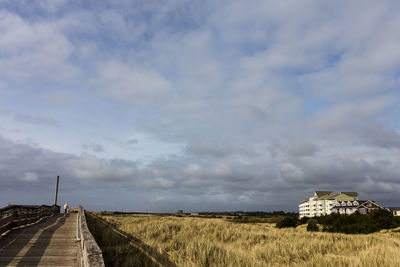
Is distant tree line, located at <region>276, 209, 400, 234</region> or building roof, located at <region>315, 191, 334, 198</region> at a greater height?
building roof, located at <region>315, 191, 334, 198</region>

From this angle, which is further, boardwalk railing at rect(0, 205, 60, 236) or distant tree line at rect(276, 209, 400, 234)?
distant tree line at rect(276, 209, 400, 234)

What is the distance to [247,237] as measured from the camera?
57.2ft

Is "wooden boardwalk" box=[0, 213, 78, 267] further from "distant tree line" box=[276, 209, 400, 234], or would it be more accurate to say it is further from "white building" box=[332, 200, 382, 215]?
"white building" box=[332, 200, 382, 215]

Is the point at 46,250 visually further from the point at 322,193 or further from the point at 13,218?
the point at 322,193

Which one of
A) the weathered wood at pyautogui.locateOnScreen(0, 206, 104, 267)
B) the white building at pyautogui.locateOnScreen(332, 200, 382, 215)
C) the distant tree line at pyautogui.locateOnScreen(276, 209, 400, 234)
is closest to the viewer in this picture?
the weathered wood at pyautogui.locateOnScreen(0, 206, 104, 267)

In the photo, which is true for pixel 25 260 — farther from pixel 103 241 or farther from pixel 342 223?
pixel 342 223

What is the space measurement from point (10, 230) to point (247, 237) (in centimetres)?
1316

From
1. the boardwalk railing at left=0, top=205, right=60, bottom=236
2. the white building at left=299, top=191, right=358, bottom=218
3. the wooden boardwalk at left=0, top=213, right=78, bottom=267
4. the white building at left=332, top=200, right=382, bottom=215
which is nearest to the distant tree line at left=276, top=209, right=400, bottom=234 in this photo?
the wooden boardwalk at left=0, top=213, right=78, bottom=267

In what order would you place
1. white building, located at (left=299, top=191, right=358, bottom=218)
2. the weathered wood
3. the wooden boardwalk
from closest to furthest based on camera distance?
the weathered wood < the wooden boardwalk < white building, located at (left=299, top=191, right=358, bottom=218)

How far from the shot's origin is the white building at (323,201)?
101938 mm

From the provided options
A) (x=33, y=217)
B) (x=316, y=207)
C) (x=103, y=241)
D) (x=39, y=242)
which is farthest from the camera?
(x=316, y=207)

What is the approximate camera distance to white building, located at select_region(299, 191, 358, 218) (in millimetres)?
101938

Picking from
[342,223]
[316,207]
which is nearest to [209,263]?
[342,223]

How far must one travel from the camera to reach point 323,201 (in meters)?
110
